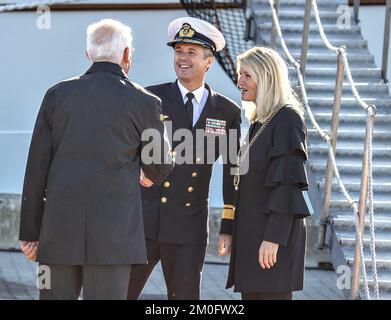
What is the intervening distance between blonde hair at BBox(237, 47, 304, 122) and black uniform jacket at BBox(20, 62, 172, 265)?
2.52ft

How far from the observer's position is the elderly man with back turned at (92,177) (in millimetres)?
5246

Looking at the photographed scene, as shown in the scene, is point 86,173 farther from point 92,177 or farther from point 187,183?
point 187,183

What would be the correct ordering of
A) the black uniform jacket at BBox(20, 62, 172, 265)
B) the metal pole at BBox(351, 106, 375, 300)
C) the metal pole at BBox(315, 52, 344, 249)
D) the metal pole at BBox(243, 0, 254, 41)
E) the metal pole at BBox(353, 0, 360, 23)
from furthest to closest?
the metal pole at BBox(353, 0, 360, 23) → the metal pole at BBox(243, 0, 254, 41) → the metal pole at BBox(315, 52, 344, 249) → the metal pole at BBox(351, 106, 375, 300) → the black uniform jacket at BBox(20, 62, 172, 265)

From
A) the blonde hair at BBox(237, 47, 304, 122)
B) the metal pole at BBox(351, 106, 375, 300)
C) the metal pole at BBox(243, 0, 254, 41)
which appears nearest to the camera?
the blonde hair at BBox(237, 47, 304, 122)

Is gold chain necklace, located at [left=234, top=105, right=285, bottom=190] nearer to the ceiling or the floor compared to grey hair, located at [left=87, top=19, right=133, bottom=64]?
nearer to the floor

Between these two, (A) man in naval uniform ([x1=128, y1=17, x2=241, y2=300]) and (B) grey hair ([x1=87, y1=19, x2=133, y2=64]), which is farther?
(A) man in naval uniform ([x1=128, y1=17, x2=241, y2=300])

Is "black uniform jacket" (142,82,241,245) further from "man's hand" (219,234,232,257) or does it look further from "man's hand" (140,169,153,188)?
"man's hand" (140,169,153,188)

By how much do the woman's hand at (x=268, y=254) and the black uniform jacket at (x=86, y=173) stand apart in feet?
2.39

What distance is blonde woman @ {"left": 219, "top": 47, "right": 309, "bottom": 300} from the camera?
5730mm

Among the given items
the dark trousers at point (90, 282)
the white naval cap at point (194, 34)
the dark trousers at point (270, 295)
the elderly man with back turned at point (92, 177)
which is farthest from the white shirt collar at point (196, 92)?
the dark trousers at point (90, 282)

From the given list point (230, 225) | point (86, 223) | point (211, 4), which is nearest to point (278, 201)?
point (230, 225)

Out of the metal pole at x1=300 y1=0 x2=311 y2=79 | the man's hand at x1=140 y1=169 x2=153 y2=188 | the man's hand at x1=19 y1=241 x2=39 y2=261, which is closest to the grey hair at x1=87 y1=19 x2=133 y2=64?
the man's hand at x1=140 y1=169 x2=153 y2=188

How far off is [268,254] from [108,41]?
132 centimetres
